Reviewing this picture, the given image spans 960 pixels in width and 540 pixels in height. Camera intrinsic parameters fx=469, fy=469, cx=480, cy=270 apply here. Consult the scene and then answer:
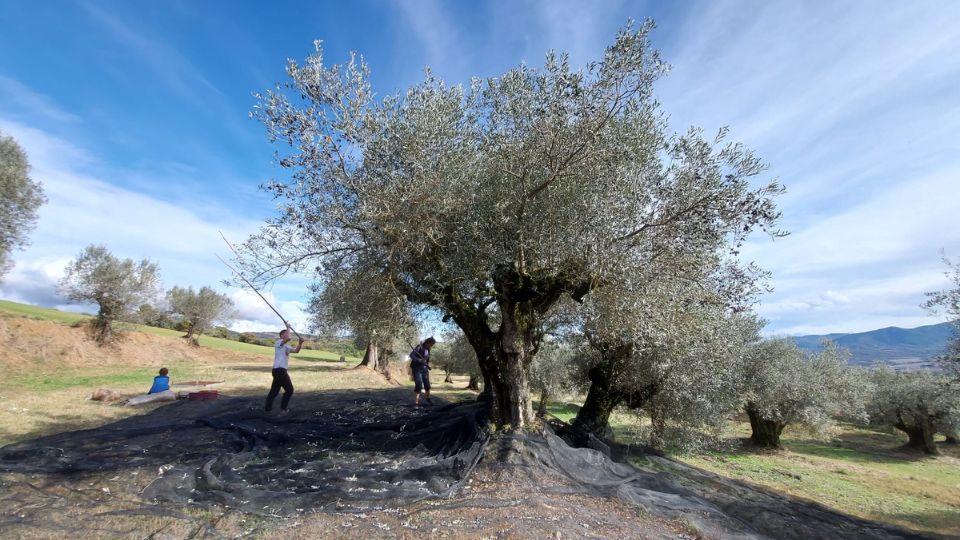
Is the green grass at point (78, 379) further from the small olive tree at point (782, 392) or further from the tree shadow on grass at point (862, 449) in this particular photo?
the tree shadow on grass at point (862, 449)

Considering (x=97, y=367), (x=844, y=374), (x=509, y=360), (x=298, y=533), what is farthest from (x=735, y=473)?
(x=97, y=367)

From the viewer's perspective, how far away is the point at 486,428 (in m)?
9.70

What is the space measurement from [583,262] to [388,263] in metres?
3.92

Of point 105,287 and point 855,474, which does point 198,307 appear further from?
point 855,474

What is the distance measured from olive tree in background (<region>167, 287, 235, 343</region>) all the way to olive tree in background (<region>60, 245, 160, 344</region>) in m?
11.7

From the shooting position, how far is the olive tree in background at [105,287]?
31.7 meters

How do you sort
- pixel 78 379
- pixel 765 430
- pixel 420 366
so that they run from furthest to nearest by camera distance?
pixel 765 430
pixel 78 379
pixel 420 366

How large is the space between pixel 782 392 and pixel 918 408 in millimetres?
12326

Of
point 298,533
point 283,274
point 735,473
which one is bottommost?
point 735,473

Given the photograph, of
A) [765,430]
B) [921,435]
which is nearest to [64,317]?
[765,430]

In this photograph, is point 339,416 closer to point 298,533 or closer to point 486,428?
point 486,428

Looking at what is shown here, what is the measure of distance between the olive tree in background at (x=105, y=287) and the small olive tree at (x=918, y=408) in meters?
48.7

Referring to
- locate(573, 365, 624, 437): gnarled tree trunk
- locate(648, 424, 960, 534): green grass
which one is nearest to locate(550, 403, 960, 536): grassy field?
locate(648, 424, 960, 534): green grass

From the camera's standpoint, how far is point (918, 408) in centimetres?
2700
